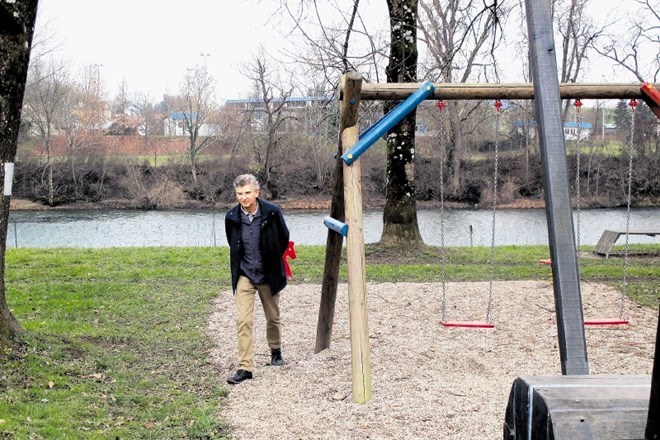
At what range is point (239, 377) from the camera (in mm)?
7312

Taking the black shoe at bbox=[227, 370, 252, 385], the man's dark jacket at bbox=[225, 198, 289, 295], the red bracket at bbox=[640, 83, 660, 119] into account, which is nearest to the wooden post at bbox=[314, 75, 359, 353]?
the man's dark jacket at bbox=[225, 198, 289, 295]

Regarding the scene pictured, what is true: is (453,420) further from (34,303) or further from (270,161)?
(270,161)

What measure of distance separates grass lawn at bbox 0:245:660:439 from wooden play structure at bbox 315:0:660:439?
1507mm

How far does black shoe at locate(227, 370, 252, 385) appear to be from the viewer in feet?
23.8

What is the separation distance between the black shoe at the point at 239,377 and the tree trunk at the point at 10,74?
6.64 feet

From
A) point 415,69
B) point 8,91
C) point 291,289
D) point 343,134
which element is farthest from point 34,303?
point 415,69

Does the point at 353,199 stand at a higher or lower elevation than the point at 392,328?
higher

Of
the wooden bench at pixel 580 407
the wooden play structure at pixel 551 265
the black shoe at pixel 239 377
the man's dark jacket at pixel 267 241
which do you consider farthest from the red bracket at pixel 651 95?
the wooden bench at pixel 580 407

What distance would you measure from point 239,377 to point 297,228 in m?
18.6

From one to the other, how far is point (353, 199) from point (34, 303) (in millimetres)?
5951

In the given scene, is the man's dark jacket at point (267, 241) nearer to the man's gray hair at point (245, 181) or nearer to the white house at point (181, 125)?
the man's gray hair at point (245, 181)

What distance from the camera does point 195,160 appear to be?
42.2 meters

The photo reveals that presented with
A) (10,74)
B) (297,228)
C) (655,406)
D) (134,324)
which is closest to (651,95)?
(10,74)

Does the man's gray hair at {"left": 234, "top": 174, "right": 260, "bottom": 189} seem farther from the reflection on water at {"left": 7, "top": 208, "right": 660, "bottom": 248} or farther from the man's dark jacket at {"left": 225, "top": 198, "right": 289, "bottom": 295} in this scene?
the reflection on water at {"left": 7, "top": 208, "right": 660, "bottom": 248}
